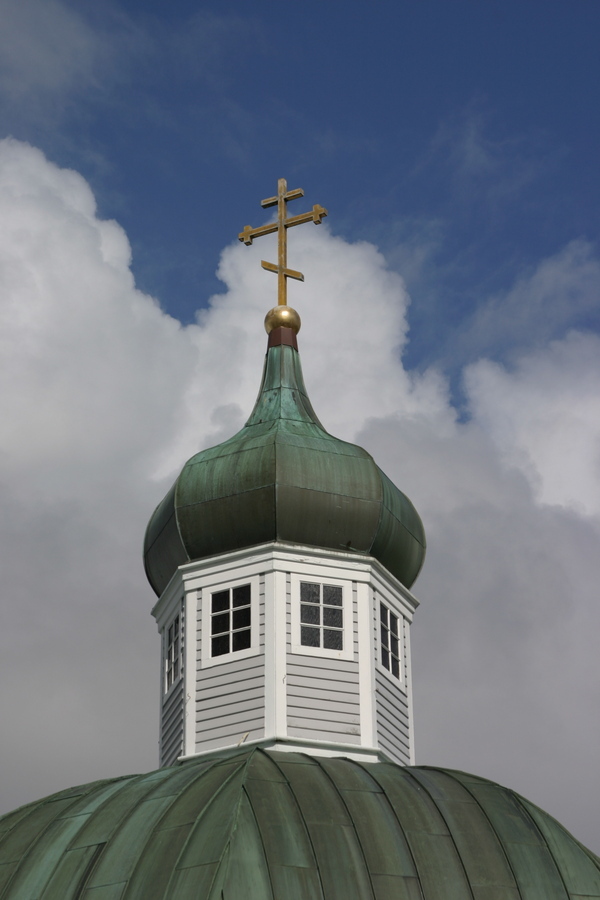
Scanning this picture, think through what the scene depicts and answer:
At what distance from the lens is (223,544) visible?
2631 centimetres

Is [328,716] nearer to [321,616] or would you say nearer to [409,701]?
[321,616]

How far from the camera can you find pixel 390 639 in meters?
26.5

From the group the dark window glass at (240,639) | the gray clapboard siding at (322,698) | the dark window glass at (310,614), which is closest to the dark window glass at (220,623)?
the dark window glass at (240,639)

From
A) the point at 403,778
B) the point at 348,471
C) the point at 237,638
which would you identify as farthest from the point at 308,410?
the point at 403,778

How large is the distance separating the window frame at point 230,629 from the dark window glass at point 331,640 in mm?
1007

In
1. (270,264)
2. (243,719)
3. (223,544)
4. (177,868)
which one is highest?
(270,264)

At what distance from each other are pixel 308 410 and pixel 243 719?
5.93m

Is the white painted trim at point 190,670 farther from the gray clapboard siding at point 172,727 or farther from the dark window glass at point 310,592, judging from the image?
the dark window glass at point 310,592

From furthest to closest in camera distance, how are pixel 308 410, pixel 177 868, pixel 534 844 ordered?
pixel 308 410 → pixel 534 844 → pixel 177 868

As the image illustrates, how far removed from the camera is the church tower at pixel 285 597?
24.8 meters

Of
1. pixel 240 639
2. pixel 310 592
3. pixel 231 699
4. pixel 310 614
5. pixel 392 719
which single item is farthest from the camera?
pixel 310 592

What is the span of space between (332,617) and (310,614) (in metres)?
0.36

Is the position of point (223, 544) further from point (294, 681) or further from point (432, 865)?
point (432, 865)

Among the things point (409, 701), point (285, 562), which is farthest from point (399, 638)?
point (285, 562)
